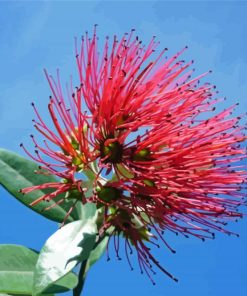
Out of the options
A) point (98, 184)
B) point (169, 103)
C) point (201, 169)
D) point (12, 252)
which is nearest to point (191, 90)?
point (169, 103)

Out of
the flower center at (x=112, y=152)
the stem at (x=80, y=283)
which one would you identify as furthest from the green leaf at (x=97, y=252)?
the flower center at (x=112, y=152)

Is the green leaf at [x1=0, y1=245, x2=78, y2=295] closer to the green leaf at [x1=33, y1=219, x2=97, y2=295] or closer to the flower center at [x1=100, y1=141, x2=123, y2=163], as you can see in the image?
the green leaf at [x1=33, y1=219, x2=97, y2=295]

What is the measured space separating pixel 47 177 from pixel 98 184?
0.61 feet

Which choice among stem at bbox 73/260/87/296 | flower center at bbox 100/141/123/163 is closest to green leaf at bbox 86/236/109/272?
stem at bbox 73/260/87/296

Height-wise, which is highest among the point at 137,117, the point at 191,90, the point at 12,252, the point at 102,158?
the point at 191,90

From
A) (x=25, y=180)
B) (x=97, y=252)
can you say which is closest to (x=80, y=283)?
(x=97, y=252)

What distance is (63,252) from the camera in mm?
1503

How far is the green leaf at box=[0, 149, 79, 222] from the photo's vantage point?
167 cm

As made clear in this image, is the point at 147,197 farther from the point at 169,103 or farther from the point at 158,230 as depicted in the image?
the point at 169,103

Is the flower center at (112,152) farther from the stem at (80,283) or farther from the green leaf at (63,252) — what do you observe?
the stem at (80,283)

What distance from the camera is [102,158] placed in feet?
5.19

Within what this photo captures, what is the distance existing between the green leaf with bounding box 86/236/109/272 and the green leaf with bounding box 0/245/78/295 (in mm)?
68

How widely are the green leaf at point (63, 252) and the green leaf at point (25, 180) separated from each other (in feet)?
0.39

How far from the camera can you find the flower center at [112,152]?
5.16 feet
